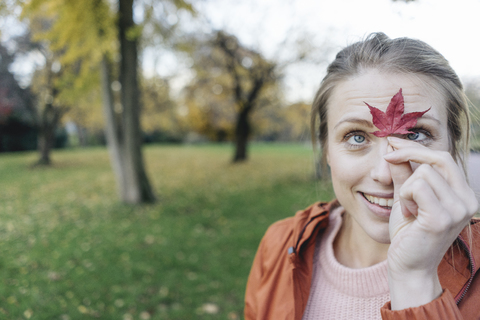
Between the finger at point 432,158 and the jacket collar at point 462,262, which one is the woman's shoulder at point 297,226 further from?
the finger at point 432,158

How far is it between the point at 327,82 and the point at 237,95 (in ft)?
50.4

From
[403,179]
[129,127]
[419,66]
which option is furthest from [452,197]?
[129,127]

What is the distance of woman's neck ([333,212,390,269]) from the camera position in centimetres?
143

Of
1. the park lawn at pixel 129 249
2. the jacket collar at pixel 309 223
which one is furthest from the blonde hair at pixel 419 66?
the park lawn at pixel 129 249

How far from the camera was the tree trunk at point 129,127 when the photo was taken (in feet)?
23.5

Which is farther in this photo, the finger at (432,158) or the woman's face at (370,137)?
the woman's face at (370,137)

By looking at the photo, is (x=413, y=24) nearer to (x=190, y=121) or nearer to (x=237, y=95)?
(x=237, y=95)

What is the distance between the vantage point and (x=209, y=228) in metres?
6.56

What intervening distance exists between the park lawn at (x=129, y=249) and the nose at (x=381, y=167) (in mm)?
1001

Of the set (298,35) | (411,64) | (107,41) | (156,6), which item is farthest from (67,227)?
(298,35)

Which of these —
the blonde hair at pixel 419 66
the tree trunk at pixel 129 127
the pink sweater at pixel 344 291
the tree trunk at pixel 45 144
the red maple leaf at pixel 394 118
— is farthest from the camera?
→ the tree trunk at pixel 45 144

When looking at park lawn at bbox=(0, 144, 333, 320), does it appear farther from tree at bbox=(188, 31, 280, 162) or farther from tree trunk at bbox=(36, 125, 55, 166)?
tree at bbox=(188, 31, 280, 162)

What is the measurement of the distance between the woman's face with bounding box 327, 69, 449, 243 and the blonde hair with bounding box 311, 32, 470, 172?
0.04 m

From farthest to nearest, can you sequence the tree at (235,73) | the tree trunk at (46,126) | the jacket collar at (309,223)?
the tree trunk at (46,126) < the tree at (235,73) < the jacket collar at (309,223)
